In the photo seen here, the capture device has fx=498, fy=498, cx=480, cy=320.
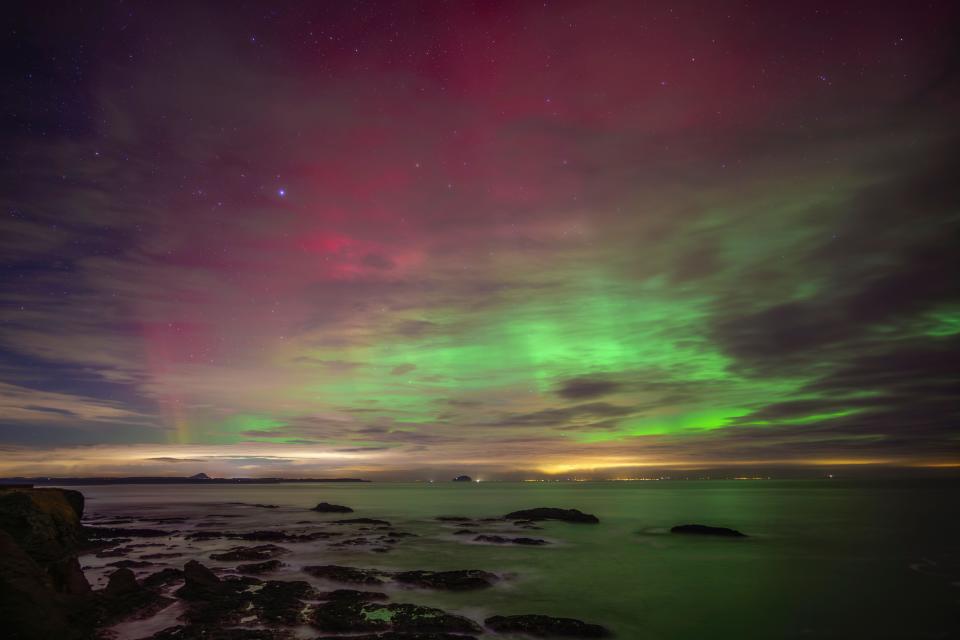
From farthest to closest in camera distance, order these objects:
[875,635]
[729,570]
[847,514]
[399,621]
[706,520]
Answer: [847,514]
[706,520]
[729,570]
[875,635]
[399,621]

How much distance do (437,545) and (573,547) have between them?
34.1ft

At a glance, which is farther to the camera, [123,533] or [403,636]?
[123,533]

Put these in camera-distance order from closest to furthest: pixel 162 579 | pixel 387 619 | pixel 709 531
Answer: pixel 387 619
pixel 162 579
pixel 709 531

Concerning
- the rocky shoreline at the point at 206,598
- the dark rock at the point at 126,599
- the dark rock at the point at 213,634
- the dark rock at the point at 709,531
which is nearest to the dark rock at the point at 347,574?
the rocky shoreline at the point at 206,598

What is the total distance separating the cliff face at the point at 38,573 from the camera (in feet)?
39.4

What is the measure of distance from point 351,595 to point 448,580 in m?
4.99

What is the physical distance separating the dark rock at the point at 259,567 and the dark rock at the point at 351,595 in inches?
263

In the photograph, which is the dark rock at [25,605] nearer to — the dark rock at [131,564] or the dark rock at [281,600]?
the dark rock at [281,600]

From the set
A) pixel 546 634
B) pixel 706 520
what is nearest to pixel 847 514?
pixel 706 520

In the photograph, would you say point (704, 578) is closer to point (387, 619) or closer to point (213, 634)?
point (387, 619)

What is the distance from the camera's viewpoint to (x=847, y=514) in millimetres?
67625

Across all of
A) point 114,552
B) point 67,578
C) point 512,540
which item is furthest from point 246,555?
point 512,540

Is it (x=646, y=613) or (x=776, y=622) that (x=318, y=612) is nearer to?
(x=646, y=613)

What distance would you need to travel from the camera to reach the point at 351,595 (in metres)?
19.3
